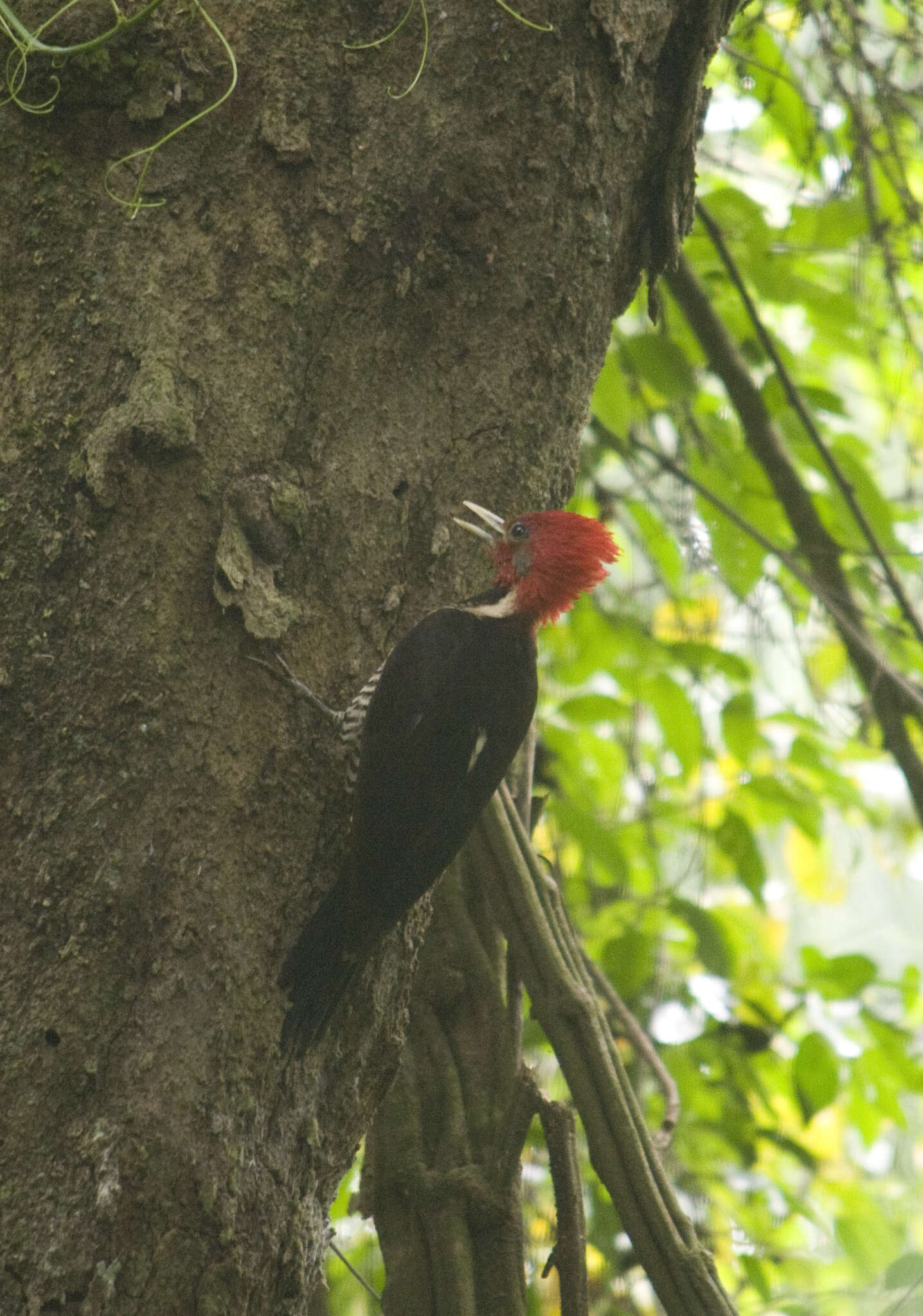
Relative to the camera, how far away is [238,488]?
1.76 metres

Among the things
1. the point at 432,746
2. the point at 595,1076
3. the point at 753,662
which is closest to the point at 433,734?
the point at 432,746

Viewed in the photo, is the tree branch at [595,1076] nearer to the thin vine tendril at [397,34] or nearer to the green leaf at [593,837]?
the green leaf at [593,837]

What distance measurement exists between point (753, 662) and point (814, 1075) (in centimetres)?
139

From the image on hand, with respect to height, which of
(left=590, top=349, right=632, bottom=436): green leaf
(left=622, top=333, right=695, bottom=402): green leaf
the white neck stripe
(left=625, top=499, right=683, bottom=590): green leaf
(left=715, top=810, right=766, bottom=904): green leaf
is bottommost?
(left=715, top=810, right=766, bottom=904): green leaf

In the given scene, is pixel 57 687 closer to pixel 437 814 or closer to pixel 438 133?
pixel 437 814

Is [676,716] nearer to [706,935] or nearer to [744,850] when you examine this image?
[744,850]

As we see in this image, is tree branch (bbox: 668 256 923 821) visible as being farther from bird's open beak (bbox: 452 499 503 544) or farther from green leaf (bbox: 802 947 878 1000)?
bird's open beak (bbox: 452 499 503 544)

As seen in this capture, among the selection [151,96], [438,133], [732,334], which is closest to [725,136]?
[732,334]

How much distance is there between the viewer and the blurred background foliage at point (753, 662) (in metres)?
3.11

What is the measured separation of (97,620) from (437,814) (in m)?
0.75

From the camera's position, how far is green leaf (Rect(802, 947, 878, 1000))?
312 centimetres

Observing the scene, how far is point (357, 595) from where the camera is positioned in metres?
1.91

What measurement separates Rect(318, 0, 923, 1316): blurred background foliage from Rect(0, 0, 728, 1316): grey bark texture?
3.01ft

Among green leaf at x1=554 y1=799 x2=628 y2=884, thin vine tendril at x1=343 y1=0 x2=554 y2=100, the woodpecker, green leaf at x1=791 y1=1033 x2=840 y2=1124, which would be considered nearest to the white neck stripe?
the woodpecker
